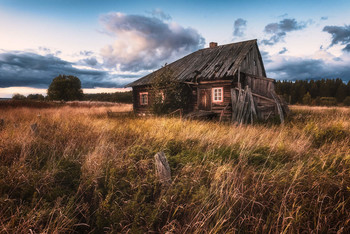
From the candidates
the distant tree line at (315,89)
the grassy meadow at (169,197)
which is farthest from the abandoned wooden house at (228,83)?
the distant tree line at (315,89)

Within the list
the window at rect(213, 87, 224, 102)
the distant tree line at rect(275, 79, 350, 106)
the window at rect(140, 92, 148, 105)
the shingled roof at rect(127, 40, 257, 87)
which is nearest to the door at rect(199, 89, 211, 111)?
the window at rect(213, 87, 224, 102)

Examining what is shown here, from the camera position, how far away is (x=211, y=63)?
14.4 meters

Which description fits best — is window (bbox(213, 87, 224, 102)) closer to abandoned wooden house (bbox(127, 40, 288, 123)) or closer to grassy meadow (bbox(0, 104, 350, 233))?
abandoned wooden house (bbox(127, 40, 288, 123))

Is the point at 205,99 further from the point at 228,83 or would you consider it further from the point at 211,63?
the point at 211,63

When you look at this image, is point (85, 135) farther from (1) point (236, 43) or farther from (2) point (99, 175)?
(1) point (236, 43)

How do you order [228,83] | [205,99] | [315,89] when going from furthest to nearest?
[315,89]
[205,99]
[228,83]

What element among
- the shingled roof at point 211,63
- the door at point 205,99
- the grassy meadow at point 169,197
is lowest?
the grassy meadow at point 169,197

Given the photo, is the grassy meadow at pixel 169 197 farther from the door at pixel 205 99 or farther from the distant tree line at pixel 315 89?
the distant tree line at pixel 315 89

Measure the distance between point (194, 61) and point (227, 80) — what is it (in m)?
4.98

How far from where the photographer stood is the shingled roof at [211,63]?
12684mm

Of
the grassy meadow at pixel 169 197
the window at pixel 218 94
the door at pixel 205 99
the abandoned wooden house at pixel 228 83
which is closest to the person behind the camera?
the grassy meadow at pixel 169 197

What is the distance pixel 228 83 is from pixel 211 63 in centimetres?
288

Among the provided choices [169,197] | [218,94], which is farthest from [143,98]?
[169,197]

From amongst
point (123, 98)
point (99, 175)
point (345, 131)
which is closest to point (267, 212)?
point (99, 175)
